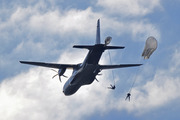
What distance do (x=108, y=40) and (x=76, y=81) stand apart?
14.4 metres

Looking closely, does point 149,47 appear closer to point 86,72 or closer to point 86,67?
point 86,67

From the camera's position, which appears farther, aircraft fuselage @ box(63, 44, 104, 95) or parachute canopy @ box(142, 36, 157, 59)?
aircraft fuselage @ box(63, 44, 104, 95)

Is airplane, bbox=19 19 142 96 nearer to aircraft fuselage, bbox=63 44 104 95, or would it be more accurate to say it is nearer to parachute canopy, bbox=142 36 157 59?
aircraft fuselage, bbox=63 44 104 95

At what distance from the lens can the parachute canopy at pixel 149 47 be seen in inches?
1443

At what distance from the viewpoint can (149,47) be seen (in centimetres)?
3697

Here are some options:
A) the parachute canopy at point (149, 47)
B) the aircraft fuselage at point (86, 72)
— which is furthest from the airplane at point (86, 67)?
the parachute canopy at point (149, 47)

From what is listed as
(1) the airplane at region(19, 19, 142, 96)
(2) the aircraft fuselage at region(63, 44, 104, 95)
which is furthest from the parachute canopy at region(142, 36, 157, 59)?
(2) the aircraft fuselage at region(63, 44, 104, 95)

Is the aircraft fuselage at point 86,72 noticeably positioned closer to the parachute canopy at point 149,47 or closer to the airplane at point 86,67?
the airplane at point 86,67

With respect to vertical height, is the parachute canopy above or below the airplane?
below

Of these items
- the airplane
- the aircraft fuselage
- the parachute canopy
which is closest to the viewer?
the parachute canopy

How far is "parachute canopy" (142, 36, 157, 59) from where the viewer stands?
1443 inches

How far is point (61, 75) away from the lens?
49.3 metres

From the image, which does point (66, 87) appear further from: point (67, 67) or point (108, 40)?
point (108, 40)

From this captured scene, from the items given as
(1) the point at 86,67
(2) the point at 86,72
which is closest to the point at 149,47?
(1) the point at 86,67
